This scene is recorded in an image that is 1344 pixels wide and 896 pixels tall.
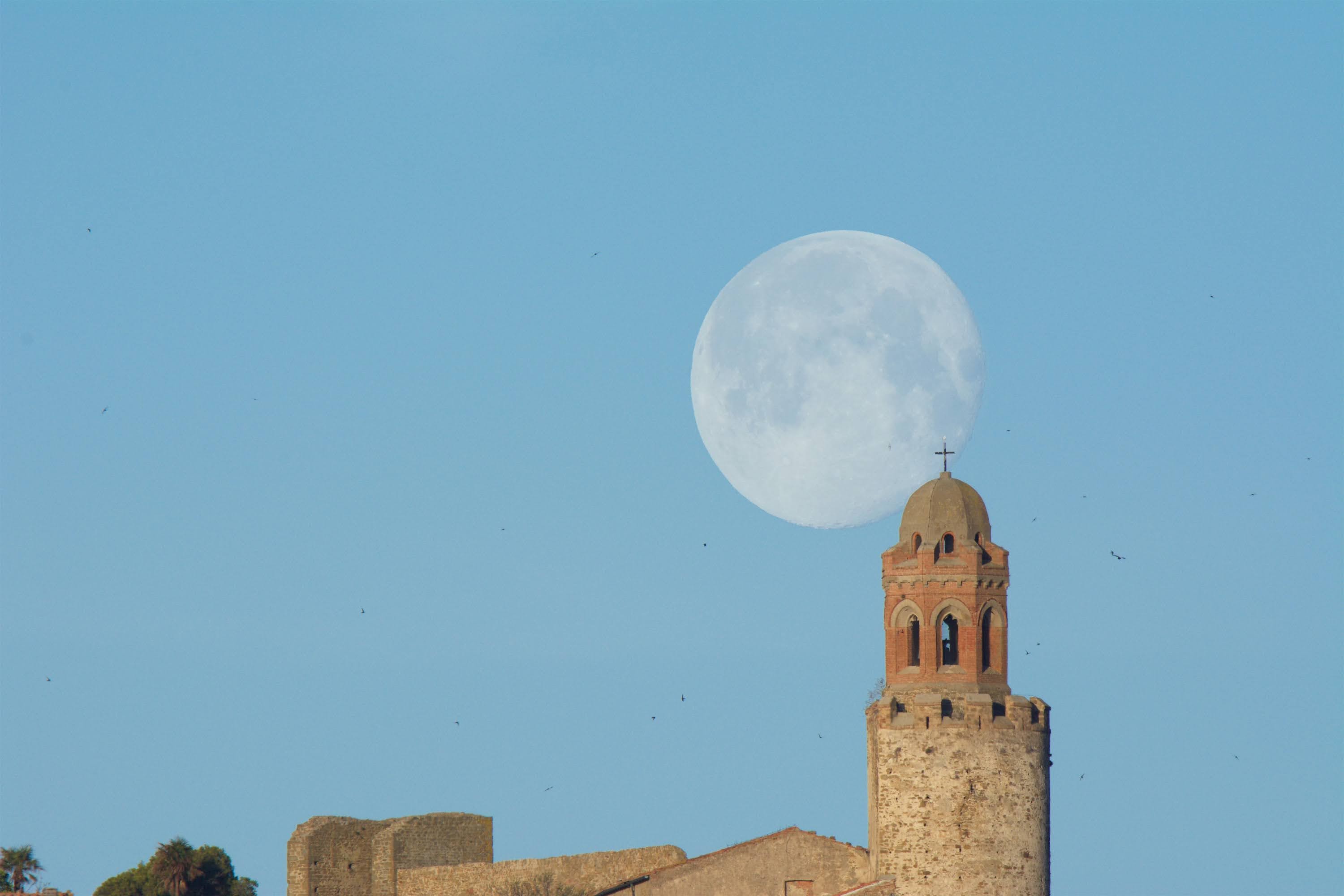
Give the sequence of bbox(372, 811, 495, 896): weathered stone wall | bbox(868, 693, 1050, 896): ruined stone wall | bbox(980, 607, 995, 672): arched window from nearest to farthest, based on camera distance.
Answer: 1. bbox(868, 693, 1050, 896): ruined stone wall
2. bbox(980, 607, 995, 672): arched window
3. bbox(372, 811, 495, 896): weathered stone wall

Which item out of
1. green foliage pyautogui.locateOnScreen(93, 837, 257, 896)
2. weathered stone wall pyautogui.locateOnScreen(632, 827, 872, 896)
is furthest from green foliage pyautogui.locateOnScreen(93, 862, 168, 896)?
weathered stone wall pyautogui.locateOnScreen(632, 827, 872, 896)

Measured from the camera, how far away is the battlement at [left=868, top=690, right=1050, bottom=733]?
67.0 m

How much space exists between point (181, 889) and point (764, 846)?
25876 millimetres

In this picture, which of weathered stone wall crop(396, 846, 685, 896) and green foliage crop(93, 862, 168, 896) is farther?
green foliage crop(93, 862, 168, 896)

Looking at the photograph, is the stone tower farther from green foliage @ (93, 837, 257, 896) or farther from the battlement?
green foliage @ (93, 837, 257, 896)

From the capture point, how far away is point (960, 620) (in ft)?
226

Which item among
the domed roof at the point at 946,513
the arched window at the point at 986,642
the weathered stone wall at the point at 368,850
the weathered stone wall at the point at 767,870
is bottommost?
the weathered stone wall at the point at 767,870

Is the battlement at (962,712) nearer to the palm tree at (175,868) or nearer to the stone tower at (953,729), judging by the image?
the stone tower at (953,729)

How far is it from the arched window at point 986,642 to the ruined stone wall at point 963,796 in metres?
1.46

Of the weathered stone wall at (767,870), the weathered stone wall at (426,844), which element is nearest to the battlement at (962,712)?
the weathered stone wall at (767,870)

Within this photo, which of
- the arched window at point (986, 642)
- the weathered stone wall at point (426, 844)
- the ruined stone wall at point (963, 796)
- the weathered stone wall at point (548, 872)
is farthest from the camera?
the weathered stone wall at point (426, 844)

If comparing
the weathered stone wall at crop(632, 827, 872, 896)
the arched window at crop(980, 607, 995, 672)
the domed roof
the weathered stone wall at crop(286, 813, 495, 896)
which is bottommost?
the weathered stone wall at crop(632, 827, 872, 896)

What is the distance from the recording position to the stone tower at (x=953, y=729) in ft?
217

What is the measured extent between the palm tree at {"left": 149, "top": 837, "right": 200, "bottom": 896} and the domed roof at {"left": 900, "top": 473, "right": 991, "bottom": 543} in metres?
30.3
